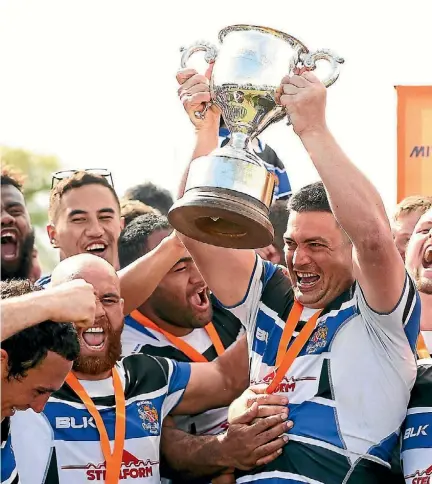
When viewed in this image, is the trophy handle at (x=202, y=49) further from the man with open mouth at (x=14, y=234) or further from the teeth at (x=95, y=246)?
the man with open mouth at (x=14, y=234)

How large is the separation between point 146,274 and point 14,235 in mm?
1306

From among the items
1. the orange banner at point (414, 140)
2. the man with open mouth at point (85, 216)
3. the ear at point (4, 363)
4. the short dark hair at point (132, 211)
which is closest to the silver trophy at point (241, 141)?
the ear at point (4, 363)

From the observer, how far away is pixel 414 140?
20.6ft

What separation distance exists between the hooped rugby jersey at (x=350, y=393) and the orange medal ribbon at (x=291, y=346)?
0.02 metres

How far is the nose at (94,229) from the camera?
5281mm

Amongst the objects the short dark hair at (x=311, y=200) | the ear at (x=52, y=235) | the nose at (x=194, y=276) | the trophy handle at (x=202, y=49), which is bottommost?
the nose at (x=194, y=276)

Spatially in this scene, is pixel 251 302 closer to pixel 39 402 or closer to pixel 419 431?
pixel 419 431

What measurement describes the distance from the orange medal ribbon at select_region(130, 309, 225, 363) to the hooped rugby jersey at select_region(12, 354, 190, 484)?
1.64 ft

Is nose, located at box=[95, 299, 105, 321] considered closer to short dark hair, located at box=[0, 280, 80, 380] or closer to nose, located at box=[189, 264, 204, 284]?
short dark hair, located at box=[0, 280, 80, 380]

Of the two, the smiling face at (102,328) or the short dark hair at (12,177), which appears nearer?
the smiling face at (102,328)

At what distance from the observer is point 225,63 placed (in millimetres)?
3566

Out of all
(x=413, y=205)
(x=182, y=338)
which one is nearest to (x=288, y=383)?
(x=182, y=338)

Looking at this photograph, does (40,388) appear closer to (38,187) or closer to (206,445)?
(206,445)

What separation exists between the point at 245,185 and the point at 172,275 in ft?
5.12
